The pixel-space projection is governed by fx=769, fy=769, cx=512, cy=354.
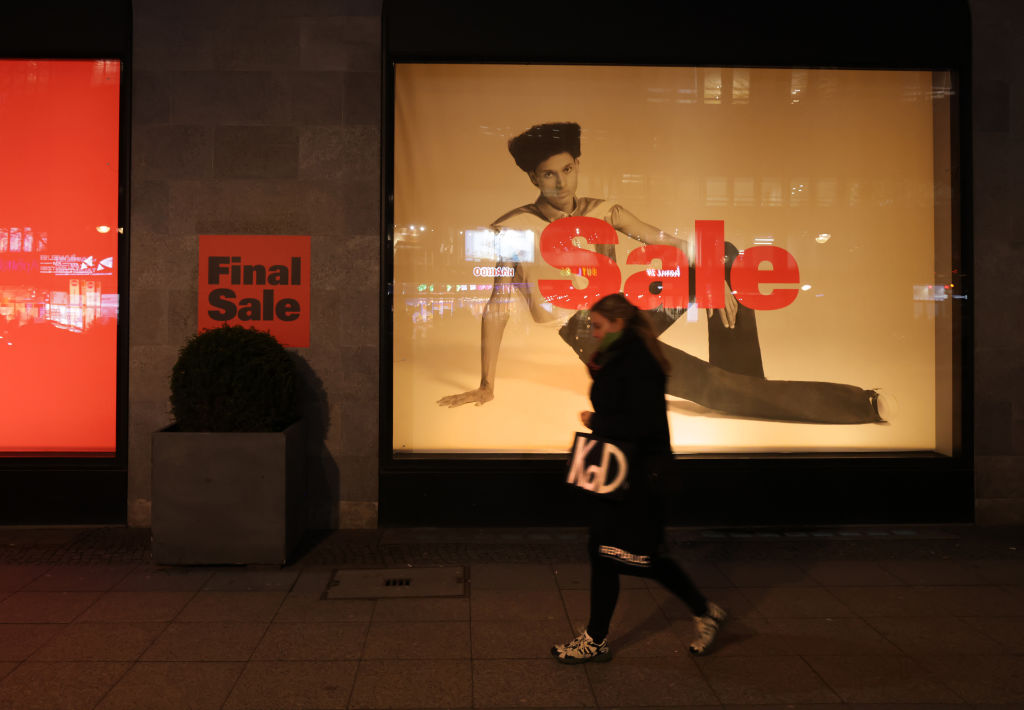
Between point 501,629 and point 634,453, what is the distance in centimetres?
149

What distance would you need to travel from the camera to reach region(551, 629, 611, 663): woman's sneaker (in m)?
4.04

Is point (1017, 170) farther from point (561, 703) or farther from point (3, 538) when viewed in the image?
point (3, 538)

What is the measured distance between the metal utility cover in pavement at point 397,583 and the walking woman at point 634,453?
1386 millimetres

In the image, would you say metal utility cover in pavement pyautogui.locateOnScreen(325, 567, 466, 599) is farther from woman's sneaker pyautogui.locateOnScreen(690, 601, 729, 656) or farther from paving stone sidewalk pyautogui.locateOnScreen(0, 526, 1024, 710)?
woman's sneaker pyautogui.locateOnScreen(690, 601, 729, 656)

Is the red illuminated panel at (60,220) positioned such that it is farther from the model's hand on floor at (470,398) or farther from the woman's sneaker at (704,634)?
the woman's sneaker at (704,634)

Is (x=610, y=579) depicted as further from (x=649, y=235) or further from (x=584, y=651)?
(x=649, y=235)

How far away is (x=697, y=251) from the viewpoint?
7.12 meters

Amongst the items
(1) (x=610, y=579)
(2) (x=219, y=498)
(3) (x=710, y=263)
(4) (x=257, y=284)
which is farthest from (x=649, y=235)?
(2) (x=219, y=498)

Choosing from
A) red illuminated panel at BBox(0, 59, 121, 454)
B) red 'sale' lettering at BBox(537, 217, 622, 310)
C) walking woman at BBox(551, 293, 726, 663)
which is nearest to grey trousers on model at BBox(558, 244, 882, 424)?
red 'sale' lettering at BBox(537, 217, 622, 310)

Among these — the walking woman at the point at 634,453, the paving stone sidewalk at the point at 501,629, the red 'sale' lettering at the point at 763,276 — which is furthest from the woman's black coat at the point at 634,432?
the red 'sale' lettering at the point at 763,276

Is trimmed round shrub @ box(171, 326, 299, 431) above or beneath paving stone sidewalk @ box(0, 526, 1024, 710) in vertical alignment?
above

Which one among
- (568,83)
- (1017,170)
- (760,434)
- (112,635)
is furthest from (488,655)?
(1017,170)

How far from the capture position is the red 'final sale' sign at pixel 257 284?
661cm

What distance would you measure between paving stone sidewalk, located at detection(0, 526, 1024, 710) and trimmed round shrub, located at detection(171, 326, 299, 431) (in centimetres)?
109
